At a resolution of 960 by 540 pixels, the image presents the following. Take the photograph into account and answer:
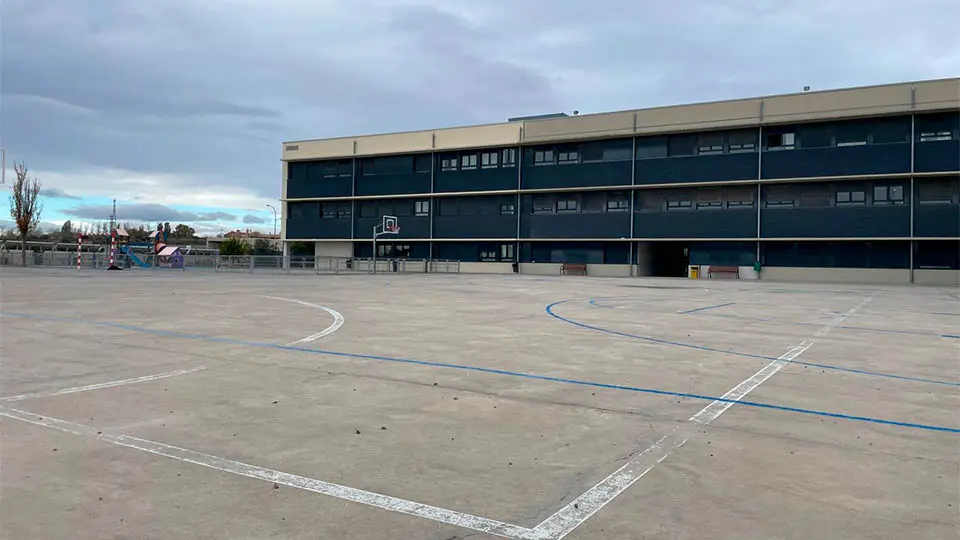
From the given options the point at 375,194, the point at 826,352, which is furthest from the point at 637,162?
the point at 826,352

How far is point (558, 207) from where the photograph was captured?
53438mm

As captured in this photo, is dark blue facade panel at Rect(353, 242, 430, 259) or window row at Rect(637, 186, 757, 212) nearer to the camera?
window row at Rect(637, 186, 757, 212)

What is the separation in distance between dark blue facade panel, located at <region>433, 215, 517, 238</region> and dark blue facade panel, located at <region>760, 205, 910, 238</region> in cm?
2005

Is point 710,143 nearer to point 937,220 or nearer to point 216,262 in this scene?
point 937,220

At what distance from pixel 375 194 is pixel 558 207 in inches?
712

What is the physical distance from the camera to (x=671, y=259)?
54.7 meters

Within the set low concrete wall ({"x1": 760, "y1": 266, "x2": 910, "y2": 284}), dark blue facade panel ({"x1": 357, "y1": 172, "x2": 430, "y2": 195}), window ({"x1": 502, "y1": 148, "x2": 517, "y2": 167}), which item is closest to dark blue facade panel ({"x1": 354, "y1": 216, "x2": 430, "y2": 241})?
dark blue facade panel ({"x1": 357, "y1": 172, "x2": 430, "y2": 195})

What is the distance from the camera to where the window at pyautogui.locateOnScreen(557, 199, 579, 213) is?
5280 centimetres

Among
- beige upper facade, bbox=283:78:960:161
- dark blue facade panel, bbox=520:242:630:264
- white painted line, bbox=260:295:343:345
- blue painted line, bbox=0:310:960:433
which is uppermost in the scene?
beige upper facade, bbox=283:78:960:161

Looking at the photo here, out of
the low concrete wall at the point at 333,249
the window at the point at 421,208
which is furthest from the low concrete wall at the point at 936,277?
the low concrete wall at the point at 333,249

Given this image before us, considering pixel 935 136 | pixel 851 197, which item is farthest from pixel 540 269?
pixel 935 136

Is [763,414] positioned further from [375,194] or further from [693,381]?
[375,194]

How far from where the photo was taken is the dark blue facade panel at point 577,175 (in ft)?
165

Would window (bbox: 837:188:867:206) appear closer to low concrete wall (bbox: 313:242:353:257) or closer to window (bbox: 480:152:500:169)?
window (bbox: 480:152:500:169)
